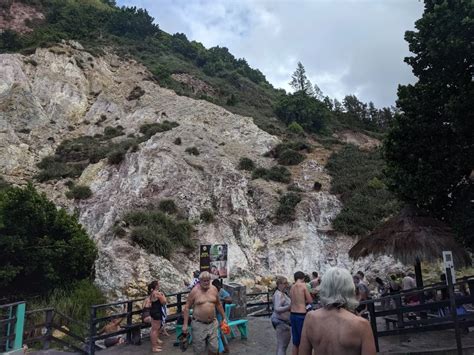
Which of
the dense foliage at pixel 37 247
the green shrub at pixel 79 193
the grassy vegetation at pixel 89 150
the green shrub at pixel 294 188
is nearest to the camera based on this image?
the dense foliage at pixel 37 247

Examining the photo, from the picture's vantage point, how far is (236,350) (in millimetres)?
8523

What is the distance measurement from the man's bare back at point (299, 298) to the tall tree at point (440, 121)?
526cm

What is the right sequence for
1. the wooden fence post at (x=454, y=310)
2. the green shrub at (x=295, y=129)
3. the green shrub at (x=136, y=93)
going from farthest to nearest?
1. the green shrub at (x=136, y=93)
2. the green shrub at (x=295, y=129)
3. the wooden fence post at (x=454, y=310)

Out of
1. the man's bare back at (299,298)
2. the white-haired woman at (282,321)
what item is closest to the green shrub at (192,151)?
→ the white-haired woman at (282,321)

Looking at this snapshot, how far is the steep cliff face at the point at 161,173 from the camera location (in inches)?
732

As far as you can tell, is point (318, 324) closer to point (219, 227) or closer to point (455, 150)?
point (455, 150)

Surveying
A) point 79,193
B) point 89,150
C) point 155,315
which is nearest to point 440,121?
point 155,315

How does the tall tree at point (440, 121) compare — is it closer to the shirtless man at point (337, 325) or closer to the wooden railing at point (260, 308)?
the wooden railing at point (260, 308)

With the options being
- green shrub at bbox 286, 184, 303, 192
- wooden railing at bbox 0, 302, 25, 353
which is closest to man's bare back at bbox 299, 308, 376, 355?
wooden railing at bbox 0, 302, 25, 353

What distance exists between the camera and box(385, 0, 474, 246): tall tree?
369 inches

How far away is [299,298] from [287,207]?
16857mm

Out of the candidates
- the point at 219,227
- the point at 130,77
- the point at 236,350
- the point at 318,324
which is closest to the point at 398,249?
the point at 236,350

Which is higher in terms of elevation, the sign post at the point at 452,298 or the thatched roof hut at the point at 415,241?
the thatched roof hut at the point at 415,241

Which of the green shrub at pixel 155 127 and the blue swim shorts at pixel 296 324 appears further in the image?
the green shrub at pixel 155 127
